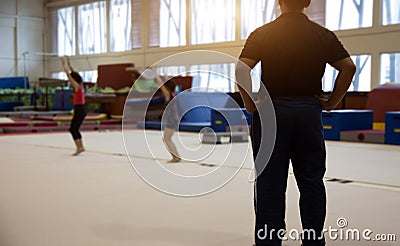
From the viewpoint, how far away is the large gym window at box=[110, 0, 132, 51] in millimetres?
20516

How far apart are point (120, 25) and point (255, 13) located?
7274 mm

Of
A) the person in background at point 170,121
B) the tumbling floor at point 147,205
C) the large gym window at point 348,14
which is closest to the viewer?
the tumbling floor at point 147,205

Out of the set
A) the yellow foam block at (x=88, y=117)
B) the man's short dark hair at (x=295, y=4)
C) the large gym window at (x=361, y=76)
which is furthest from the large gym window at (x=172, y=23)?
the man's short dark hair at (x=295, y=4)

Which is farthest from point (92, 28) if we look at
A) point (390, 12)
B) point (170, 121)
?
point (170, 121)

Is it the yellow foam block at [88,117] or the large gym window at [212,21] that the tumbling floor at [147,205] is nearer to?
the yellow foam block at [88,117]

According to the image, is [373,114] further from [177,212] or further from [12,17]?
[12,17]

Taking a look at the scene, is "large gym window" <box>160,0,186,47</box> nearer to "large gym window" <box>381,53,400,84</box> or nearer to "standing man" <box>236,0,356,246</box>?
"large gym window" <box>381,53,400,84</box>

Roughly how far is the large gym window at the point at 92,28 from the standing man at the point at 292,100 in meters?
20.0

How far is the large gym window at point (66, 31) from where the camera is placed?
23422 mm

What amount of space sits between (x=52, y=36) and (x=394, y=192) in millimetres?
22675

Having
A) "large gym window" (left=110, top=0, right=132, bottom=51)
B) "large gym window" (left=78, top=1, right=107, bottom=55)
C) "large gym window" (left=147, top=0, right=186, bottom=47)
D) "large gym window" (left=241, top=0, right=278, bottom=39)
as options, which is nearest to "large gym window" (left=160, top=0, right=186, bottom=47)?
"large gym window" (left=147, top=0, right=186, bottom=47)

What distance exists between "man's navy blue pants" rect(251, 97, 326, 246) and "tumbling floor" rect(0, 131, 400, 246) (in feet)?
1.40

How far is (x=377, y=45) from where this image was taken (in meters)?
12.6

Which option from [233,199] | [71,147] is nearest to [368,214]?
[233,199]
